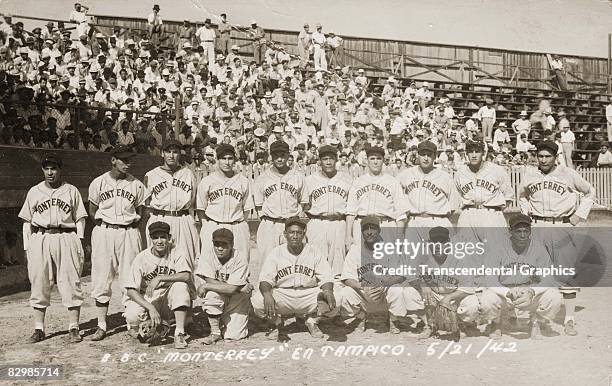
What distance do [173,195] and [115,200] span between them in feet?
1.95

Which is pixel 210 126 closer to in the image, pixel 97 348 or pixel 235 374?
pixel 97 348

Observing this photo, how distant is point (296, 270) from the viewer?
6.16 meters

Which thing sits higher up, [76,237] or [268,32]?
[268,32]

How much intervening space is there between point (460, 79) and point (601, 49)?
24.1 ft

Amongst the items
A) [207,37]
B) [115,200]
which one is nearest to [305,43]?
[207,37]

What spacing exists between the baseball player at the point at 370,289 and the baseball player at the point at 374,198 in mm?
351

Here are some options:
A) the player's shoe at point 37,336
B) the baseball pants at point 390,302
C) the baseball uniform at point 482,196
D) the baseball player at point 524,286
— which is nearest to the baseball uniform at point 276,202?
the baseball pants at point 390,302

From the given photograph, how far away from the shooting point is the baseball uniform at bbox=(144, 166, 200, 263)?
6.50m

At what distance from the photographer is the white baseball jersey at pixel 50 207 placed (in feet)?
19.7

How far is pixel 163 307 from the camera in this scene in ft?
20.1

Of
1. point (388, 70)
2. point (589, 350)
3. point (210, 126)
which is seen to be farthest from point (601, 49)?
point (589, 350)

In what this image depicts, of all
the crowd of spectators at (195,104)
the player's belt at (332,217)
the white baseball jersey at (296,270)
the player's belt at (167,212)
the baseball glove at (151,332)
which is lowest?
the baseball glove at (151,332)

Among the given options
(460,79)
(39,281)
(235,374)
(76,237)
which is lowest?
(235,374)

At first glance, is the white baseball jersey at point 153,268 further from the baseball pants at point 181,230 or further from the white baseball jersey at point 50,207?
the white baseball jersey at point 50,207
